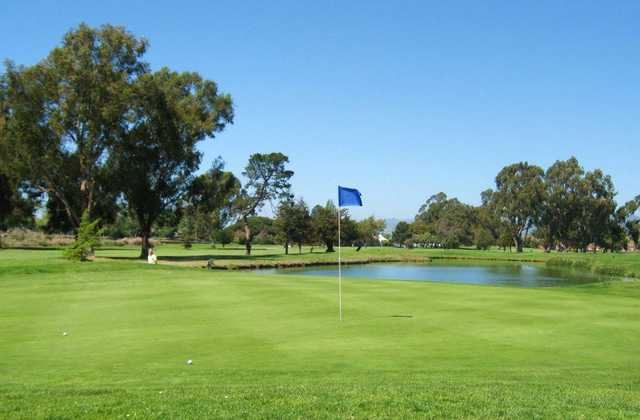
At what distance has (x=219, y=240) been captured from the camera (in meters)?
116

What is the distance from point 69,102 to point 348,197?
41.5 m

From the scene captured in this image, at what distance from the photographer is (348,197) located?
698 inches

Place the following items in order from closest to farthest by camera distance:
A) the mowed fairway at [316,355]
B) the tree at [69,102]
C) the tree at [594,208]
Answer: the mowed fairway at [316,355], the tree at [69,102], the tree at [594,208]

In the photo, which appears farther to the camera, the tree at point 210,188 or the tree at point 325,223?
the tree at point 325,223

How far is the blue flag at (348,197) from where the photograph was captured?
17703 millimetres

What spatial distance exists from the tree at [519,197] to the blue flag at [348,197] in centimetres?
9900

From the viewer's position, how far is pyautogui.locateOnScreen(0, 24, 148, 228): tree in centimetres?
5159

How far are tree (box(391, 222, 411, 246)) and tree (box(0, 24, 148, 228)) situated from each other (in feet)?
330

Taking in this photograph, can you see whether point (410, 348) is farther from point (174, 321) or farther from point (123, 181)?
point (123, 181)

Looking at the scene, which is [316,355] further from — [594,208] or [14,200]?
[594,208]

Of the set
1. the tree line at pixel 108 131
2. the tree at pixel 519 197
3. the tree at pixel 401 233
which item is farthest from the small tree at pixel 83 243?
the tree at pixel 401 233

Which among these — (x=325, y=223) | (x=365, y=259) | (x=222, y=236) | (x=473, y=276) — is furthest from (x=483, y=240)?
(x=473, y=276)

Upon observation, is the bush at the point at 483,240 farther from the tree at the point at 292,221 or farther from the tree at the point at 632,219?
the tree at the point at 292,221

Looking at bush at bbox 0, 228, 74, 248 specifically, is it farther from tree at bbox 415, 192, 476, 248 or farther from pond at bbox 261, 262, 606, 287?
tree at bbox 415, 192, 476, 248
